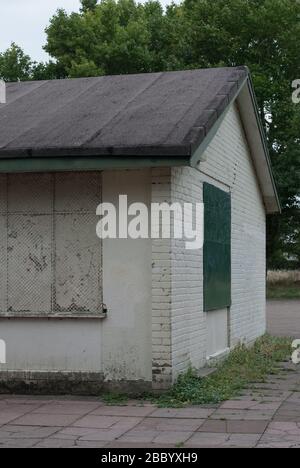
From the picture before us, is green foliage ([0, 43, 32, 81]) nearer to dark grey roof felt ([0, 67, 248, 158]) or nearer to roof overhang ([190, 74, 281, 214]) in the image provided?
roof overhang ([190, 74, 281, 214])

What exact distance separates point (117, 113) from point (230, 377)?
404 cm

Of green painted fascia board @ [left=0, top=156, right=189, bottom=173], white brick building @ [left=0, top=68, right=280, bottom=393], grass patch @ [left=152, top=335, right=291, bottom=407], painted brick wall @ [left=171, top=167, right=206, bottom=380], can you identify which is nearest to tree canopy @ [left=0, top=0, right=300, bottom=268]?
grass patch @ [left=152, top=335, right=291, bottom=407]

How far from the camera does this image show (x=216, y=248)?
12.3 m

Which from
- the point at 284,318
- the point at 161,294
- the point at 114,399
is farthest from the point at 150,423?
the point at 284,318

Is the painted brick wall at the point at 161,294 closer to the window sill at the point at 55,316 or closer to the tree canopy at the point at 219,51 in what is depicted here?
the window sill at the point at 55,316

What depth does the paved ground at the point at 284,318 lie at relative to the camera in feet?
63.6

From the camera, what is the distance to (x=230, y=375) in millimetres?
11164

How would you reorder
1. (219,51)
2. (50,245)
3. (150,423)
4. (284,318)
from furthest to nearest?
(219,51) → (284,318) → (50,245) → (150,423)

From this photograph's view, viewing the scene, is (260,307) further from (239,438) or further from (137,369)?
(239,438)

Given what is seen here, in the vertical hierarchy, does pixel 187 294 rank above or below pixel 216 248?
below

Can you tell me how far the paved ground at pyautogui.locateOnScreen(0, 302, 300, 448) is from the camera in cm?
716

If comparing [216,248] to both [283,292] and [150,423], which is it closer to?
[150,423]

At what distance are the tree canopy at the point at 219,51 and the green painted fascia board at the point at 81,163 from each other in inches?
1098

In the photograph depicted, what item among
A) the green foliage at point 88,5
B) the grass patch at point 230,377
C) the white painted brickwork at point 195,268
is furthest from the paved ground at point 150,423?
the green foliage at point 88,5
